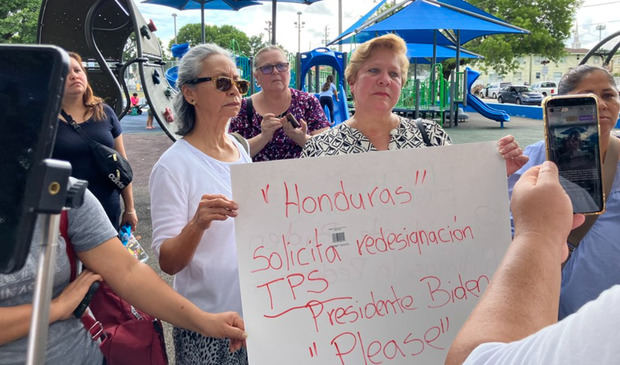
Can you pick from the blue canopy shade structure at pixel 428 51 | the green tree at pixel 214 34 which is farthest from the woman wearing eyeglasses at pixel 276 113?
the green tree at pixel 214 34

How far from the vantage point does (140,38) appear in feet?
15.8

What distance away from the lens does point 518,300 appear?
725 mm

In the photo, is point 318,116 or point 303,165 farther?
point 318,116

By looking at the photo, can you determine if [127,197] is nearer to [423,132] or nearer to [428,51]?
[423,132]

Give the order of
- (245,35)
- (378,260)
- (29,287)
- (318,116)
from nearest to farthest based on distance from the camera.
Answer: (29,287), (378,260), (318,116), (245,35)

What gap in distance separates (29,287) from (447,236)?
1.17 meters

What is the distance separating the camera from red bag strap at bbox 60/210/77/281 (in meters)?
1.27

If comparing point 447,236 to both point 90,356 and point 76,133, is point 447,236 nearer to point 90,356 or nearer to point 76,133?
point 90,356

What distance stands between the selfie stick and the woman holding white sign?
155 cm

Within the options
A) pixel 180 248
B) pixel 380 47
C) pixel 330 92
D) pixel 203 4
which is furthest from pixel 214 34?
pixel 180 248

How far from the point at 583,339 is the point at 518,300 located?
22cm

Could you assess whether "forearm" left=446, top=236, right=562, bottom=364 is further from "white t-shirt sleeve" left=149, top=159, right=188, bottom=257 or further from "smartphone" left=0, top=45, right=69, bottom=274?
"white t-shirt sleeve" left=149, top=159, right=188, bottom=257

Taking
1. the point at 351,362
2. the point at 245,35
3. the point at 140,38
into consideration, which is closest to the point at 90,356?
the point at 351,362

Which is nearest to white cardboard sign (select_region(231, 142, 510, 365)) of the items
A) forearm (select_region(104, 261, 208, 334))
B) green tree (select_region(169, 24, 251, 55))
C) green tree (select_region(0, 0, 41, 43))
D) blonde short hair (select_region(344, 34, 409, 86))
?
forearm (select_region(104, 261, 208, 334))
